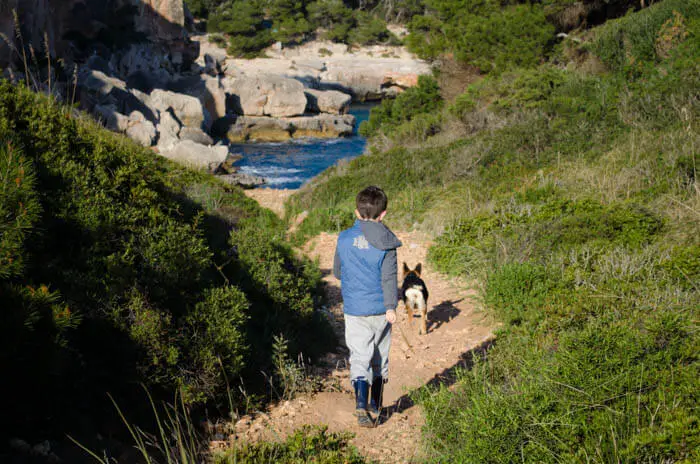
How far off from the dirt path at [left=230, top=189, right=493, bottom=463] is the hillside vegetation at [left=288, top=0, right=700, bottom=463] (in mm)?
272

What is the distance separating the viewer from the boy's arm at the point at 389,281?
350 centimetres

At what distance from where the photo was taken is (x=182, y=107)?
33250mm

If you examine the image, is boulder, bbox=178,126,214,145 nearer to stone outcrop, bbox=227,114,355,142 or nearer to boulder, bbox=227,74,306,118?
stone outcrop, bbox=227,114,355,142

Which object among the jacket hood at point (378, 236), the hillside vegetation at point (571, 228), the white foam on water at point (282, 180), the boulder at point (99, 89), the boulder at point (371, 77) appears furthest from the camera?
the boulder at point (371, 77)

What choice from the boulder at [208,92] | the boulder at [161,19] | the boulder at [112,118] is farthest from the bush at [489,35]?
the boulder at [161,19]

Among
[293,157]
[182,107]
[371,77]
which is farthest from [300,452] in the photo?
[371,77]

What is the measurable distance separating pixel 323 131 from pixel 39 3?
62.2 ft

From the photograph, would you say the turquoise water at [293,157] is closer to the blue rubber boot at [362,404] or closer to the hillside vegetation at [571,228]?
the hillside vegetation at [571,228]

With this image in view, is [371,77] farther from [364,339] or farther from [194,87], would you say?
[364,339]

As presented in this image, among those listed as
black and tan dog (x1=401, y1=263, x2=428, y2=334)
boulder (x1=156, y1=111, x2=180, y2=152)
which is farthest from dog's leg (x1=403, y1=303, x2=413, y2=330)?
boulder (x1=156, y1=111, x2=180, y2=152)

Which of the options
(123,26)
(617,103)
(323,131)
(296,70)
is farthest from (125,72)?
(617,103)

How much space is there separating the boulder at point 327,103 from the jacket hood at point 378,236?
40.7 metres

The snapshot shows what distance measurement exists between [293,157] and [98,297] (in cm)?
2869

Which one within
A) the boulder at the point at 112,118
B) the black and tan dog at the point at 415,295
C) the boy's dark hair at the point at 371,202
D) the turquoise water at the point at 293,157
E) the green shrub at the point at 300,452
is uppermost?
the boy's dark hair at the point at 371,202
